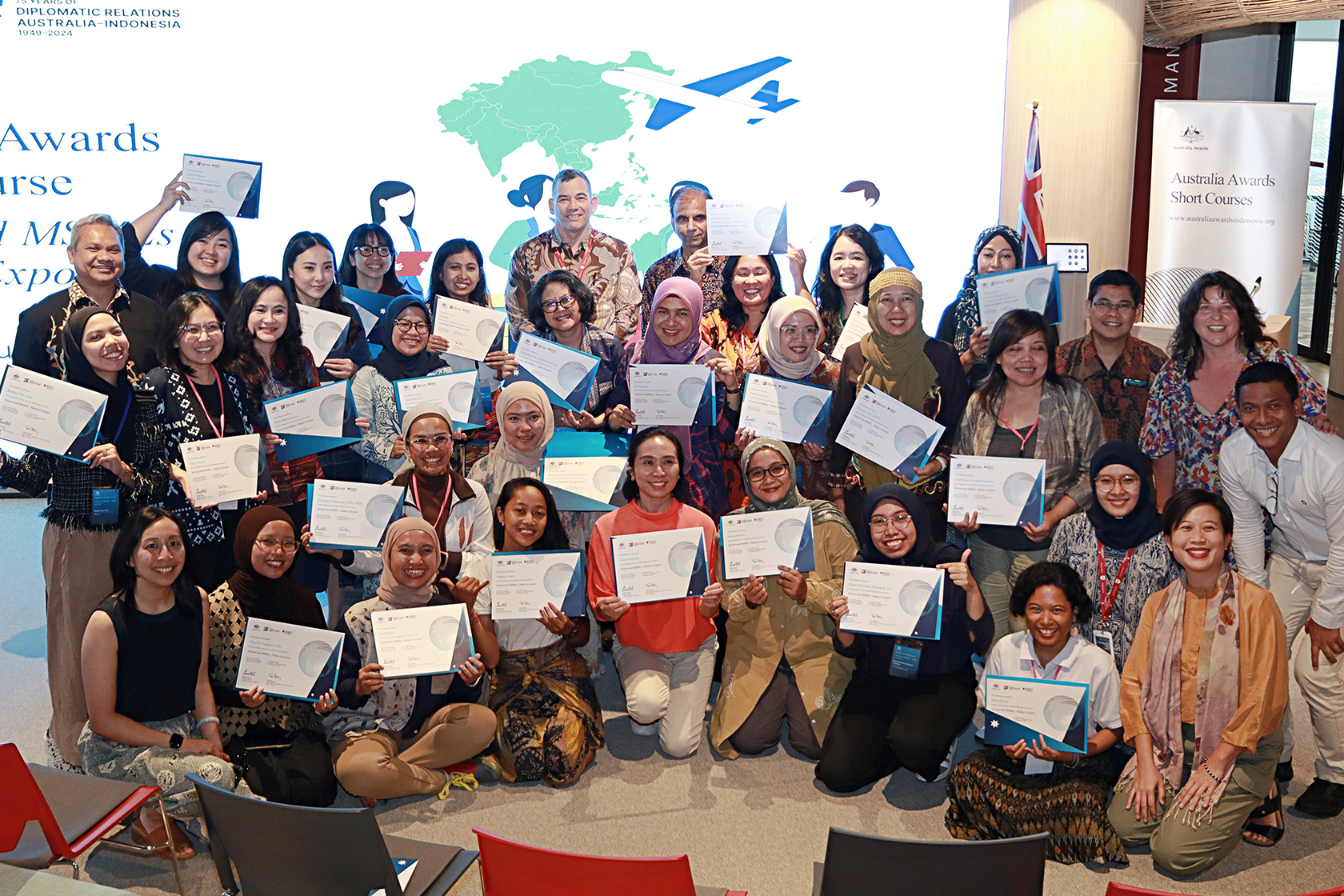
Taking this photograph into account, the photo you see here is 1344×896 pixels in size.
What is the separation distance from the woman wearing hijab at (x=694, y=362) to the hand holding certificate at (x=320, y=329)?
139 centimetres

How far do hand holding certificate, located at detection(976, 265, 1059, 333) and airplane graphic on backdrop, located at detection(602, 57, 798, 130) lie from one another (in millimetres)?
2982

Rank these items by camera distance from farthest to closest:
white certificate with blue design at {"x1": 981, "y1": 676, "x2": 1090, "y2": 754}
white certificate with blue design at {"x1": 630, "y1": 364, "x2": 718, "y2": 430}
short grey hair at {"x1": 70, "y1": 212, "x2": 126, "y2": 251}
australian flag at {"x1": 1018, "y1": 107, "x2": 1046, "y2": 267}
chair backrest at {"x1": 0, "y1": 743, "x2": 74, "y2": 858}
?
australian flag at {"x1": 1018, "y1": 107, "x2": 1046, "y2": 267}, white certificate with blue design at {"x1": 630, "y1": 364, "x2": 718, "y2": 430}, short grey hair at {"x1": 70, "y1": 212, "x2": 126, "y2": 251}, white certificate with blue design at {"x1": 981, "y1": 676, "x2": 1090, "y2": 754}, chair backrest at {"x1": 0, "y1": 743, "x2": 74, "y2": 858}

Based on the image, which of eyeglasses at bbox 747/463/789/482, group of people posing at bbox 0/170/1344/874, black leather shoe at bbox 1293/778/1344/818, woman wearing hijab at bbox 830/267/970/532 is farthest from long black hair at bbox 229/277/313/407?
black leather shoe at bbox 1293/778/1344/818

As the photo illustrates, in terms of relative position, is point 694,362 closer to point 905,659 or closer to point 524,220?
point 905,659

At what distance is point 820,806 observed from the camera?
4.26 metres

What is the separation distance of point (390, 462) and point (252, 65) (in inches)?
154

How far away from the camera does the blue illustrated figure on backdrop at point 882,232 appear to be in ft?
25.0

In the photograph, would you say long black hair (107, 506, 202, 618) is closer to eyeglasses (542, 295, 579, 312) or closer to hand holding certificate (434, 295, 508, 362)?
hand holding certificate (434, 295, 508, 362)

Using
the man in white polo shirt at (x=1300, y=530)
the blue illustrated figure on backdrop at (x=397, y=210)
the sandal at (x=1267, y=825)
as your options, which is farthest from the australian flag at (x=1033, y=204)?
the blue illustrated figure on backdrop at (x=397, y=210)

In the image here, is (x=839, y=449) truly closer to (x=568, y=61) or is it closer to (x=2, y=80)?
(x=568, y=61)

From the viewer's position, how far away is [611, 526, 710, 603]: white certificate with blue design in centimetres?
444

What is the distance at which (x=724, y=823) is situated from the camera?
416 centimetres

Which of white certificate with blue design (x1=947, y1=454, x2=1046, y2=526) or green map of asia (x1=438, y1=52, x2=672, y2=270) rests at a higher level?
green map of asia (x1=438, y1=52, x2=672, y2=270)

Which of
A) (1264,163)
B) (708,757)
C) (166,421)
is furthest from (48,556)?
(1264,163)
